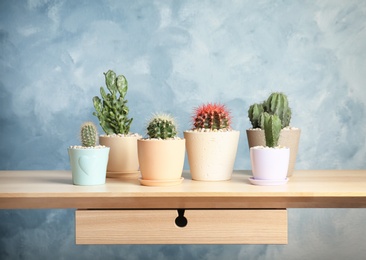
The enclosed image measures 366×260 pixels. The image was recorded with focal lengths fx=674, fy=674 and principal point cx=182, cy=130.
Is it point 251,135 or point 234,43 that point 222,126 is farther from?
point 234,43

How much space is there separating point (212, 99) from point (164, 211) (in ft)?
4.73

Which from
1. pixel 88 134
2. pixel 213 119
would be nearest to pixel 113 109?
pixel 88 134

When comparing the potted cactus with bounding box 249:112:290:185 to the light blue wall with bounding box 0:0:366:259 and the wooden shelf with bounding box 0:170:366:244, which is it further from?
the light blue wall with bounding box 0:0:366:259

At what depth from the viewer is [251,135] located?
201 centimetres

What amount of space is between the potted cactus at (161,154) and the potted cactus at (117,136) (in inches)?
6.9

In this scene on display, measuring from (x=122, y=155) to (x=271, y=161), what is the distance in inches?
18.0

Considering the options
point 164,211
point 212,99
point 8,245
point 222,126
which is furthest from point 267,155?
point 8,245

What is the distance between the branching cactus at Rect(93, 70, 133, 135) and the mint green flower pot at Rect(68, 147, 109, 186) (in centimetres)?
20

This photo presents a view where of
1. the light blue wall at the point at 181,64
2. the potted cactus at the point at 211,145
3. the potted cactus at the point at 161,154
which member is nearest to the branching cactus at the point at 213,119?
the potted cactus at the point at 211,145

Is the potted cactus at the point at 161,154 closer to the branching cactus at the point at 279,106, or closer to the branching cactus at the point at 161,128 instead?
the branching cactus at the point at 161,128

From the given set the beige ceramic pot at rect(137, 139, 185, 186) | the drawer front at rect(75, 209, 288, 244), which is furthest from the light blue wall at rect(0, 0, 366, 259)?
the drawer front at rect(75, 209, 288, 244)

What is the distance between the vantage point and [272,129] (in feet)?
6.06

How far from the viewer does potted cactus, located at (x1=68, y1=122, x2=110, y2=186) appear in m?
1.83

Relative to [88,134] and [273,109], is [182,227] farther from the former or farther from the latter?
[273,109]
